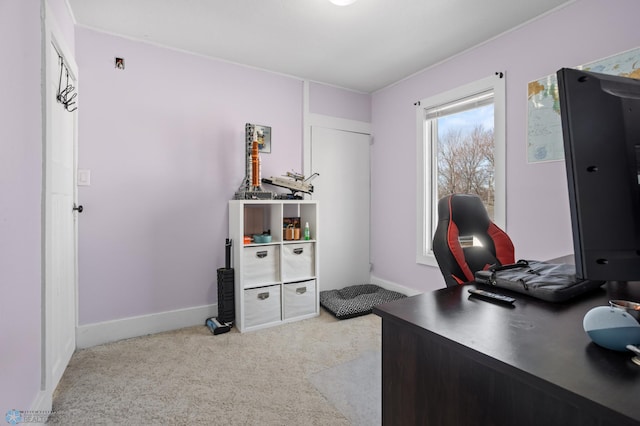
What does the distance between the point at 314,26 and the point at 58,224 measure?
219 cm

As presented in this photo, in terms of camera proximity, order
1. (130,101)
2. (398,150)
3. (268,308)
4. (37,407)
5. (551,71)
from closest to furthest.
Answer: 1. (37,407)
2. (551,71)
3. (130,101)
4. (268,308)
5. (398,150)

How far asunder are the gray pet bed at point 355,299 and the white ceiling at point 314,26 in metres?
2.35

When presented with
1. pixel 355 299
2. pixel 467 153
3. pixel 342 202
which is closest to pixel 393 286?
pixel 355 299

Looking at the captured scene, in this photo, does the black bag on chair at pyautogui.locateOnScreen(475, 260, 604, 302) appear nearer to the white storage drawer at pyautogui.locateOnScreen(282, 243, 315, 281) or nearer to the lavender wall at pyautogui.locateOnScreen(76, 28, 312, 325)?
the white storage drawer at pyautogui.locateOnScreen(282, 243, 315, 281)

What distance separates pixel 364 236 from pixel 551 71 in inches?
93.4

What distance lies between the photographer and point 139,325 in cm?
259

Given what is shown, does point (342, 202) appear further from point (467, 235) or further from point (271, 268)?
point (467, 235)

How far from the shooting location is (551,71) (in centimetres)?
228

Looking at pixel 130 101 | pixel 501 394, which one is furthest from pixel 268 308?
pixel 501 394

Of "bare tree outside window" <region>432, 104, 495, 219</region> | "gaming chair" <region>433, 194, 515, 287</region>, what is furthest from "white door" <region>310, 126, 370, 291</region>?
"gaming chair" <region>433, 194, 515, 287</region>

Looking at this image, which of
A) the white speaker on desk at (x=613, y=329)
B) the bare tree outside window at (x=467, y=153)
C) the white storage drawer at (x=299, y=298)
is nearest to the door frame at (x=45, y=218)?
the white storage drawer at (x=299, y=298)

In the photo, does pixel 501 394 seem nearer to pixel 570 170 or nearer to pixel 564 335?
pixel 564 335

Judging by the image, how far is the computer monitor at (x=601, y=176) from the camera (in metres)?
0.63

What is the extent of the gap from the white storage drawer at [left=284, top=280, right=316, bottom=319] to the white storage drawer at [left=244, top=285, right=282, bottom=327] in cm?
9
